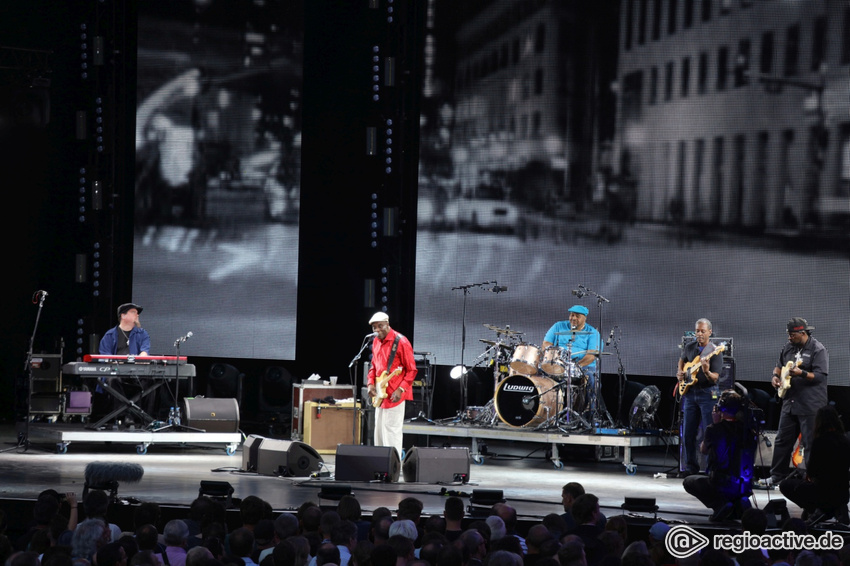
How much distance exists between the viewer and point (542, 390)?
13.6m

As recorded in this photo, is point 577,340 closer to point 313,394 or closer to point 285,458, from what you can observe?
point 313,394

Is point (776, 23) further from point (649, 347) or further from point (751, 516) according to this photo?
point (751, 516)

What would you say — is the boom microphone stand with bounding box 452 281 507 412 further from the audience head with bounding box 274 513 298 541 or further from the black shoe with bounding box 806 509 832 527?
the audience head with bounding box 274 513 298 541

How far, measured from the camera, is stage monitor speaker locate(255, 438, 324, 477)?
1173cm

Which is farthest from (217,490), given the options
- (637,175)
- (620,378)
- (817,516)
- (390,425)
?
(637,175)

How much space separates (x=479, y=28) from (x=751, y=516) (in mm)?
9487

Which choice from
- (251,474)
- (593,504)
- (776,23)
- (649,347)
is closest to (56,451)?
(251,474)

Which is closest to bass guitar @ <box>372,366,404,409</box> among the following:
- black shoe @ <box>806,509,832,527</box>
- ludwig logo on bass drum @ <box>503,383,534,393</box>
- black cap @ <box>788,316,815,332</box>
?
ludwig logo on bass drum @ <box>503,383,534,393</box>

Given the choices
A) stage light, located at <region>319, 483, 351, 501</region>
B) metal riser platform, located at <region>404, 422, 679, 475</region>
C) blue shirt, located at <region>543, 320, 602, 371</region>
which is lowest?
metal riser platform, located at <region>404, 422, 679, 475</region>

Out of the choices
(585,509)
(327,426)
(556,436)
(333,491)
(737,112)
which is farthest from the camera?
(327,426)

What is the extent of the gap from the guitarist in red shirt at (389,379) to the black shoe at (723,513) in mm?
3689

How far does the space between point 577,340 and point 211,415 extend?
14.0 ft

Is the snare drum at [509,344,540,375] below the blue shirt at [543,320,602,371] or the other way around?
below

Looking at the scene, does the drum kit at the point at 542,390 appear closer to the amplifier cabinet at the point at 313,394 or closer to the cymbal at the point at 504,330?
the cymbal at the point at 504,330
